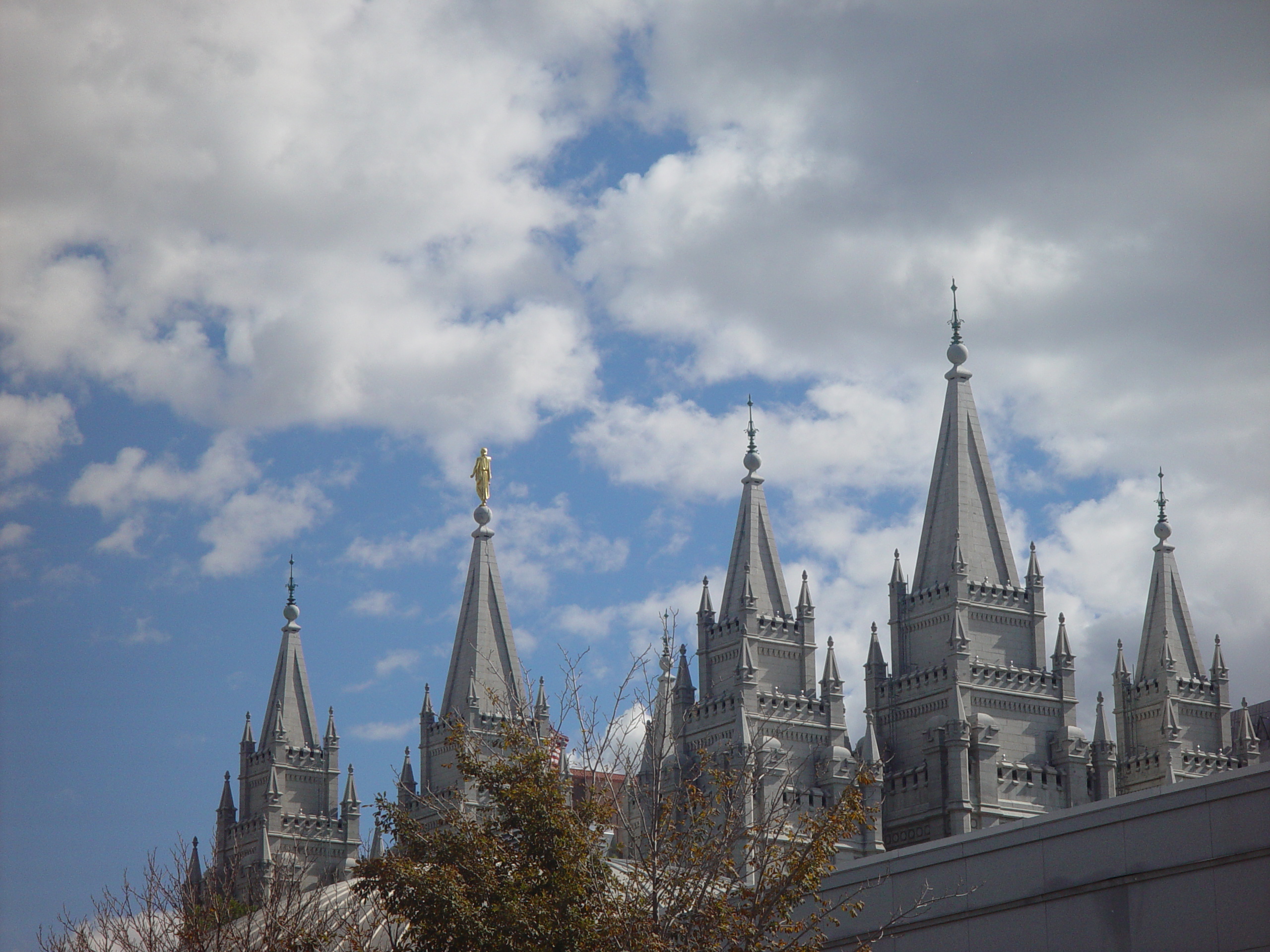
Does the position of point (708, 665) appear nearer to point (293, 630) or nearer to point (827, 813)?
point (293, 630)

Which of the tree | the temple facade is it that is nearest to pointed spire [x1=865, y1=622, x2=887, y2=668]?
the temple facade

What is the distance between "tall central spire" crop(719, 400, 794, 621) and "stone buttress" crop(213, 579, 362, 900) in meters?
23.2

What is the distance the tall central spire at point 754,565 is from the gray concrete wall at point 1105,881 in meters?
32.8

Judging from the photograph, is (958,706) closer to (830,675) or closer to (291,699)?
(830,675)

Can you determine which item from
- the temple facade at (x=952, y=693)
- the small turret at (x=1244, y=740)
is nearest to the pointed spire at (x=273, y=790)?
the temple facade at (x=952, y=693)

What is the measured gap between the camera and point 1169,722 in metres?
66.1

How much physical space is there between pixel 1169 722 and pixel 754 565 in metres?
16.3

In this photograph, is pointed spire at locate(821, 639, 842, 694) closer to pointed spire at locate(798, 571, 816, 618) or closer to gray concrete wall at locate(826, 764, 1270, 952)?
pointed spire at locate(798, 571, 816, 618)

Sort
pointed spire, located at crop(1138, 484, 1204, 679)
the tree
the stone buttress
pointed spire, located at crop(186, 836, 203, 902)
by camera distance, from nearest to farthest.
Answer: the tree
pointed spire, located at crop(186, 836, 203, 902)
pointed spire, located at crop(1138, 484, 1204, 679)
the stone buttress

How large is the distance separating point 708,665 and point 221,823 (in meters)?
27.9

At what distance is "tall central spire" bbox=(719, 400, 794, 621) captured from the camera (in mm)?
64688

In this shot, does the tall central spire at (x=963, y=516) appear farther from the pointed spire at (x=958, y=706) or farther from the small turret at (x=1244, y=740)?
the small turret at (x=1244, y=740)

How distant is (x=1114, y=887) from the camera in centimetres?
2719

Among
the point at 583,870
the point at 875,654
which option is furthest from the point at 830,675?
the point at 583,870
